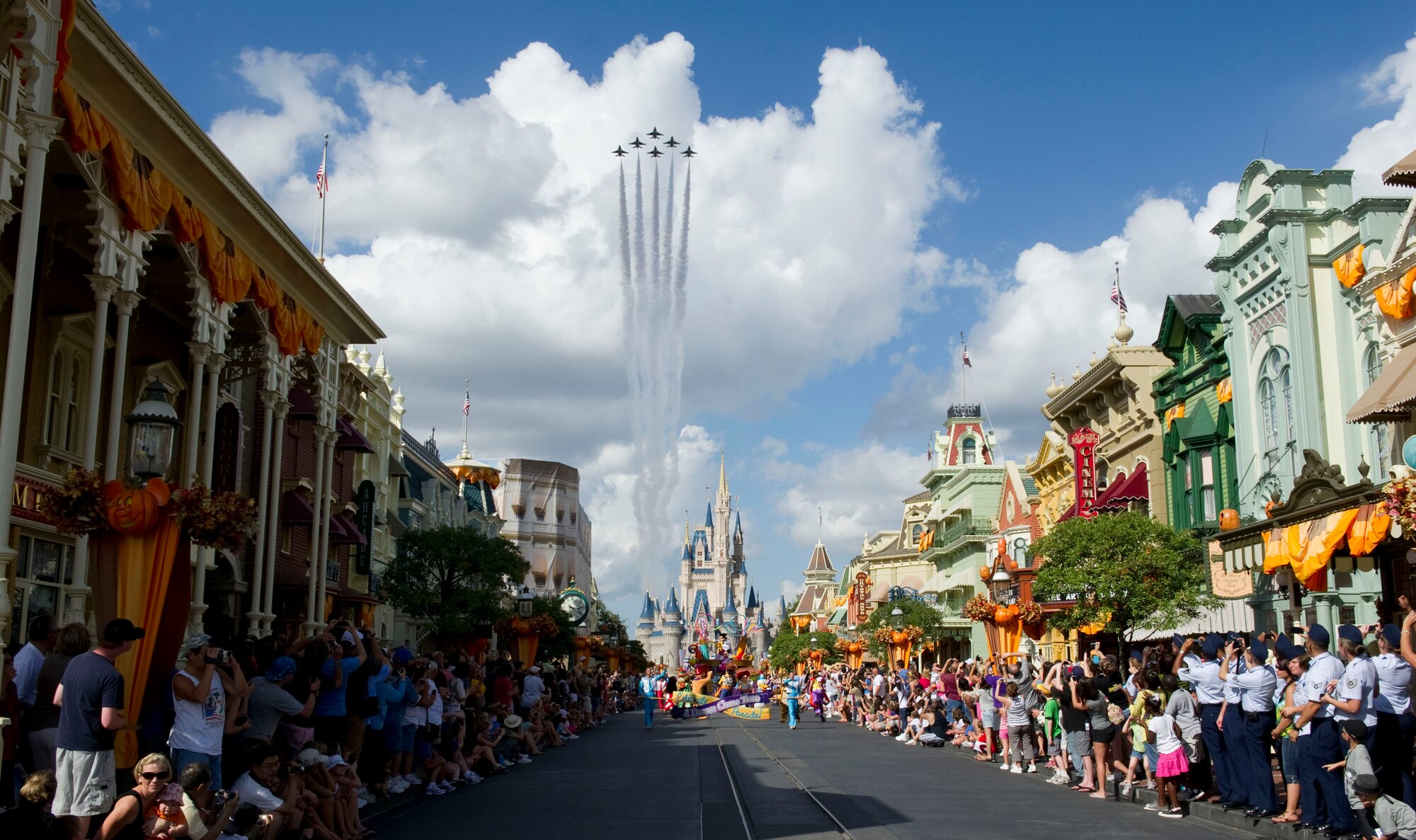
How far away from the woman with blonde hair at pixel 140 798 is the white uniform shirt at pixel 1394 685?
954 cm

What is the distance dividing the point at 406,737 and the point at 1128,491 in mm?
25544

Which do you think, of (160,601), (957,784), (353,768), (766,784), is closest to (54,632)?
(160,601)

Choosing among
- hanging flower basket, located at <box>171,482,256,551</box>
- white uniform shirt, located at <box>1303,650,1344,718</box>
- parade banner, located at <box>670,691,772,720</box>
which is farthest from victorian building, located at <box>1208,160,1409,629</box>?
parade banner, located at <box>670,691,772,720</box>

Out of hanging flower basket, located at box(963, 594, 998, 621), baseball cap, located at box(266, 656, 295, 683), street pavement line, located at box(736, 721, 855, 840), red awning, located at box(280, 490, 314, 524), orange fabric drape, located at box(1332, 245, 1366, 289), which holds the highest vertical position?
→ orange fabric drape, located at box(1332, 245, 1366, 289)

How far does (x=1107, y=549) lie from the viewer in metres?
28.8

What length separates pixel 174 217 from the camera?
58.8ft

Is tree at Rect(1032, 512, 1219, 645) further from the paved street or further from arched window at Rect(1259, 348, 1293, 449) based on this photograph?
the paved street

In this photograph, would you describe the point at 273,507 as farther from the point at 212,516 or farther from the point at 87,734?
the point at 87,734

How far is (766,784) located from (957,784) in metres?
2.68

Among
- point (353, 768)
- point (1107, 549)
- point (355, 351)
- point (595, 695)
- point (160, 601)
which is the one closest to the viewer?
point (160, 601)

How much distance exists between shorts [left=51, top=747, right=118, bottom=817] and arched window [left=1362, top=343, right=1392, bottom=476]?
20.1 meters

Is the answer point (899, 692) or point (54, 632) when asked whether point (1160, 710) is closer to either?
point (54, 632)

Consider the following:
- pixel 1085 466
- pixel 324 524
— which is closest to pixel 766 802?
pixel 324 524

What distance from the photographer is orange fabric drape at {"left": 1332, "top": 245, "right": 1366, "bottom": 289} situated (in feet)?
76.2
